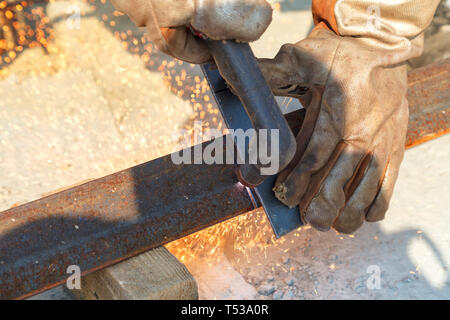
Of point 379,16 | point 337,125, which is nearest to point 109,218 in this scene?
point 337,125

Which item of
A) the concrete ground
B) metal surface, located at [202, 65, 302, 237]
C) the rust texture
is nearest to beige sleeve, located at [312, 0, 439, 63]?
the rust texture

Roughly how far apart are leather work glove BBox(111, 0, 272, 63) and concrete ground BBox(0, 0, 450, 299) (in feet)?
3.53

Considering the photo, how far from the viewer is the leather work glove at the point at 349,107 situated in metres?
1.37

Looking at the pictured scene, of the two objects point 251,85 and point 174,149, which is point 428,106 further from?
point 174,149

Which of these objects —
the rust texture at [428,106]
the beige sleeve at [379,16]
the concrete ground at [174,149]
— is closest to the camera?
the beige sleeve at [379,16]

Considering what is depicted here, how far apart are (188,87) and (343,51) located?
1342 millimetres

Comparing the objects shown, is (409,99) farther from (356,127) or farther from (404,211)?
(404,211)

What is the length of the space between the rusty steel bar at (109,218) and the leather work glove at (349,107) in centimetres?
23

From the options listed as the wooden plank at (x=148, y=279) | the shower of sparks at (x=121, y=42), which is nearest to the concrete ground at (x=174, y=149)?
the shower of sparks at (x=121, y=42)

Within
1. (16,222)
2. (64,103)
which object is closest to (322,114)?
(16,222)

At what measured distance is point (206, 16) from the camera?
100 centimetres

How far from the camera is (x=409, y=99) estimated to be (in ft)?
5.46

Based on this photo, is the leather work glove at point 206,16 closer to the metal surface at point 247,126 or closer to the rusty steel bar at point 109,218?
the metal surface at point 247,126

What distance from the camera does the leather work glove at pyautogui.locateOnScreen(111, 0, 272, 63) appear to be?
996 mm
